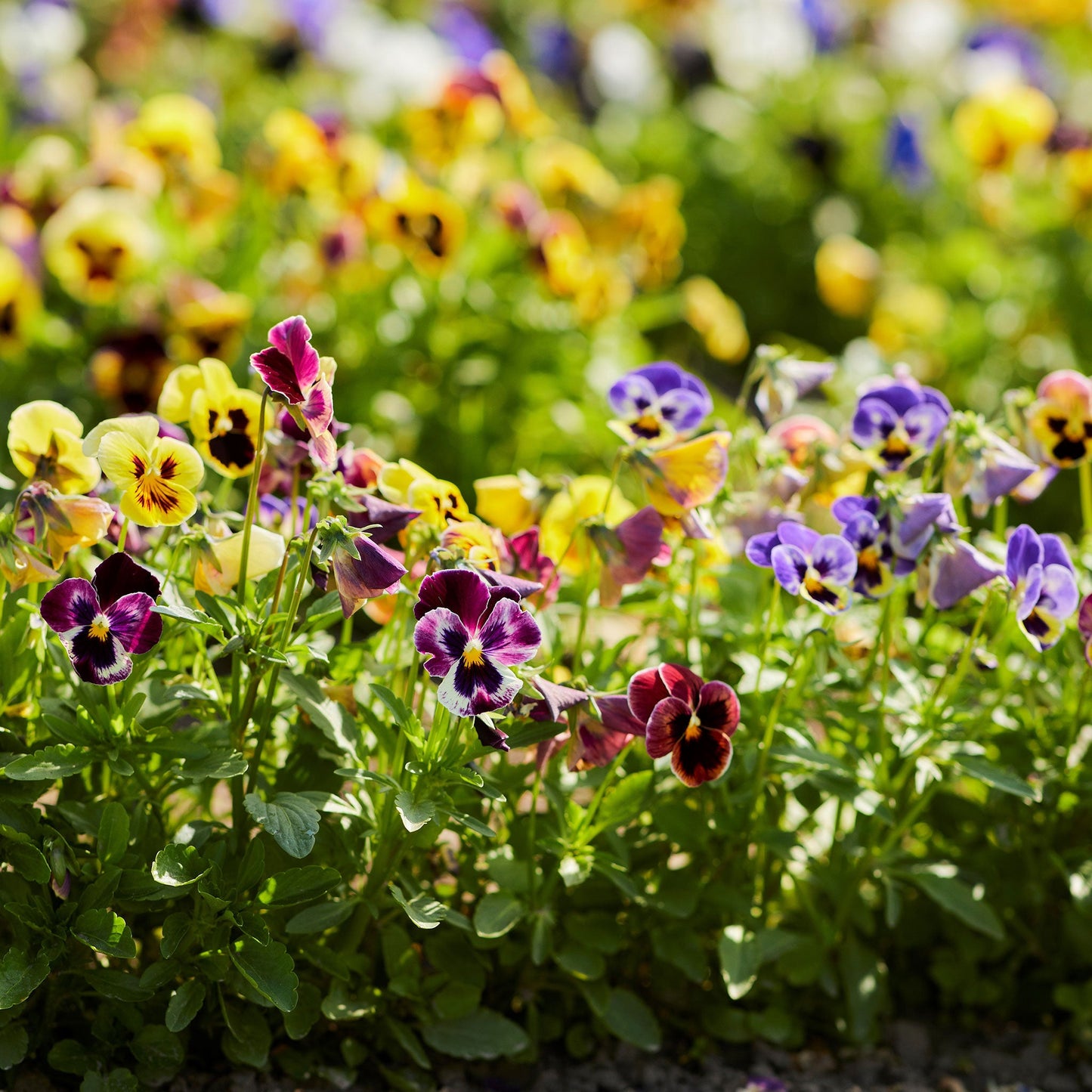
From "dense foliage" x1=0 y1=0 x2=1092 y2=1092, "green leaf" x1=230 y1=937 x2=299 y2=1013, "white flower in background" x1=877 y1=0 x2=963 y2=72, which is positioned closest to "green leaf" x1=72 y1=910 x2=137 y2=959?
"dense foliage" x1=0 y1=0 x2=1092 y2=1092

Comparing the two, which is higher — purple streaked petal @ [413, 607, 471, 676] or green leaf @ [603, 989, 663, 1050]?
purple streaked petal @ [413, 607, 471, 676]

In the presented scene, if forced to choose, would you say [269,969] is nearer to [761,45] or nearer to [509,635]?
[509,635]

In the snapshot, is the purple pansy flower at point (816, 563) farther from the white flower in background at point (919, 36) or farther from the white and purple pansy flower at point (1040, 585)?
the white flower in background at point (919, 36)

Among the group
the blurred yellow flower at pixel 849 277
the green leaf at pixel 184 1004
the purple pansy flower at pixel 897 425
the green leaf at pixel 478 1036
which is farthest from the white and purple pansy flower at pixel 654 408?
the blurred yellow flower at pixel 849 277

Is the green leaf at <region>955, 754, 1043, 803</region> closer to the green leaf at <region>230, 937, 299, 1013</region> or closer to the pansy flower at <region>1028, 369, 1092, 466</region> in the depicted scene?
the pansy flower at <region>1028, 369, 1092, 466</region>

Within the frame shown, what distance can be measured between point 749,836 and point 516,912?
13.6 inches

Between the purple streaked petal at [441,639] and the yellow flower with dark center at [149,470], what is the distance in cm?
30

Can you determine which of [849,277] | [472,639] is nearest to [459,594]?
[472,639]

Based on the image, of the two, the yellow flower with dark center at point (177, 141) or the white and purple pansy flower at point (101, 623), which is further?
the yellow flower with dark center at point (177, 141)

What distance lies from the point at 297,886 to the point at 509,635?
1.28 feet

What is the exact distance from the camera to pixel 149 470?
150cm

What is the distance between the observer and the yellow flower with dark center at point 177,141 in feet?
10.9

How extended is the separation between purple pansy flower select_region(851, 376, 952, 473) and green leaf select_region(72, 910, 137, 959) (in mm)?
1085

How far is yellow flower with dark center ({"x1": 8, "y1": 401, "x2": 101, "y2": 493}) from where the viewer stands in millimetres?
1587
